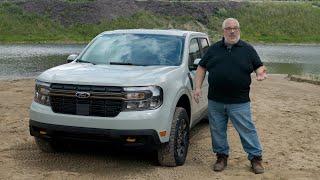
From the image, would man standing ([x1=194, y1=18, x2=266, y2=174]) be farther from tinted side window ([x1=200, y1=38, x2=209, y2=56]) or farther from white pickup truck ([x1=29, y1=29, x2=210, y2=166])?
tinted side window ([x1=200, y1=38, x2=209, y2=56])

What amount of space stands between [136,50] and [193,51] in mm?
977

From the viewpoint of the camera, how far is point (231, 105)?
6.36m

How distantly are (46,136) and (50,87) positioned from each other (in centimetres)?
61

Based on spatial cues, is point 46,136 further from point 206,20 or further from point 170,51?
point 206,20

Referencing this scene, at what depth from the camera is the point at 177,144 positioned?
6625 millimetres

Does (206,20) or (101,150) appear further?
(206,20)

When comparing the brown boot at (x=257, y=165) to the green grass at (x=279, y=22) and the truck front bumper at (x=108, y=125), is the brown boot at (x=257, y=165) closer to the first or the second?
the truck front bumper at (x=108, y=125)

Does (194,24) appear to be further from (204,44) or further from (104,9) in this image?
(204,44)

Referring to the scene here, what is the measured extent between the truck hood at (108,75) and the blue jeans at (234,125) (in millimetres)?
813

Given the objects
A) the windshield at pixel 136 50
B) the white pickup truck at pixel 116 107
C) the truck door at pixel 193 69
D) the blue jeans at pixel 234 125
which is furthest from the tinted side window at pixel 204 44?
the blue jeans at pixel 234 125

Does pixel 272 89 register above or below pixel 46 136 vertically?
below

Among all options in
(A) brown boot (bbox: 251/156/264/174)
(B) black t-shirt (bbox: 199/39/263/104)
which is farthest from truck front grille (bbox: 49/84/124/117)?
(A) brown boot (bbox: 251/156/264/174)

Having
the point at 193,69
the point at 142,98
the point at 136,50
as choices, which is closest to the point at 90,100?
the point at 142,98

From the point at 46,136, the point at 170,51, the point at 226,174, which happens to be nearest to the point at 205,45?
the point at 170,51
